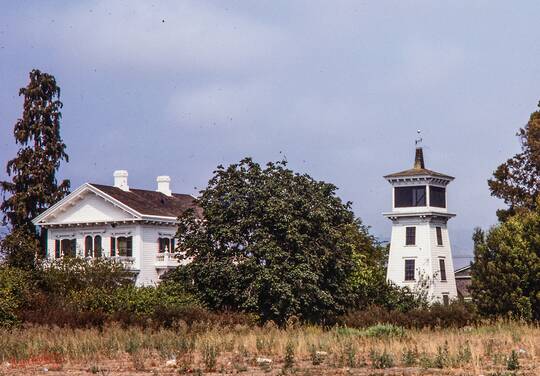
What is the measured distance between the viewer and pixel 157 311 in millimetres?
47125

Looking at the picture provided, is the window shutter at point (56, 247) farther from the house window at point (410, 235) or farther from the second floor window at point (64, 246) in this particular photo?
the house window at point (410, 235)

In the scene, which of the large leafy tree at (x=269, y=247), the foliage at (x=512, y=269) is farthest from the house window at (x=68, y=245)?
the foliage at (x=512, y=269)

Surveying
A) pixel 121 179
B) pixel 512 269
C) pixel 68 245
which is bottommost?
pixel 512 269

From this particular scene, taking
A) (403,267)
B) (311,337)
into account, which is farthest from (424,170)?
(311,337)

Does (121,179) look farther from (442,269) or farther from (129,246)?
(442,269)

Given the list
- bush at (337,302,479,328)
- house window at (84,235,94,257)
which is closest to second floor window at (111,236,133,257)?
house window at (84,235,94,257)

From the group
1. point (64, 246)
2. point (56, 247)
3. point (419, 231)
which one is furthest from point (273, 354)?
point (419, 231)

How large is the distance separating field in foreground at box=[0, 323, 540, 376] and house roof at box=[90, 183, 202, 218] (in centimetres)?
4598

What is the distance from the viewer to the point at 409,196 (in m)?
91.2

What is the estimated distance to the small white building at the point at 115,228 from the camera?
81.3 metres

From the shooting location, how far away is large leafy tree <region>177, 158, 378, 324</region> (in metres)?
57.8

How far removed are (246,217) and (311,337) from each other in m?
27.0

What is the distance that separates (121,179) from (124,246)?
6.61 metres

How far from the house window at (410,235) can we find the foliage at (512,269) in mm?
29564
